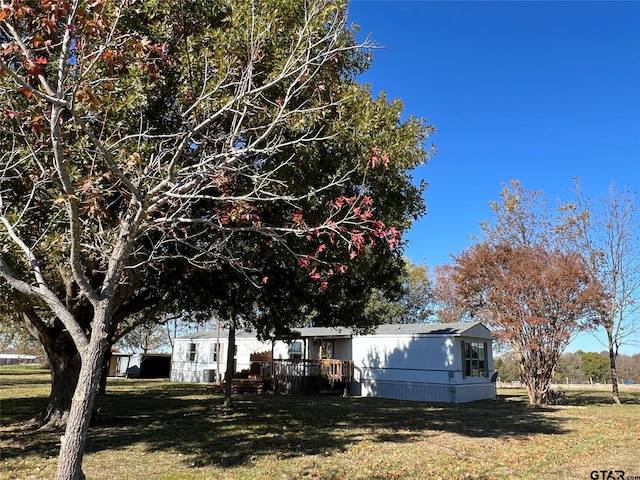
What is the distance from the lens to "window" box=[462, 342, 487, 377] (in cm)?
2262

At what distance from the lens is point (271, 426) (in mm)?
12250

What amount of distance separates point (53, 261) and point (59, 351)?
5.81 metres

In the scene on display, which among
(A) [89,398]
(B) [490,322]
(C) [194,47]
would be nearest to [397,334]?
(B) [490,322]

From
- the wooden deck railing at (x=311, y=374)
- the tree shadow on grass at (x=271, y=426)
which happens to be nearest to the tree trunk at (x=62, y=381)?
the tree shadow on grass at (x=271, y=426)

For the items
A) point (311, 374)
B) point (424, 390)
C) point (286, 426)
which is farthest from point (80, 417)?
point (311, 374)

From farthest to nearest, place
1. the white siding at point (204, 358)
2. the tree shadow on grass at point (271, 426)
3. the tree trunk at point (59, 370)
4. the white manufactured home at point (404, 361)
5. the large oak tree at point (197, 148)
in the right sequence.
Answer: the white siding at point (204, 358)
the white manufactured home at point (404, 361)
the tree trunk at point (59, 370)
the tree shadow on grass at point (271, 426)
the large oak tree at point (197, 148)

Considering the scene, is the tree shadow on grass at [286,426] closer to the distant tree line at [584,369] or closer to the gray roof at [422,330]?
the gray roof at [422,330]

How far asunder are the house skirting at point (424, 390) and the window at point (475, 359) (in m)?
0.58

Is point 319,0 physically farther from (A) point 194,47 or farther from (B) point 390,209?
(B) point 390,209

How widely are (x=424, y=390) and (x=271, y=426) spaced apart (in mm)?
12023

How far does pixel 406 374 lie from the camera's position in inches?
908

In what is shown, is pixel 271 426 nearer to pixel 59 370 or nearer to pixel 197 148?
pixel 59 370

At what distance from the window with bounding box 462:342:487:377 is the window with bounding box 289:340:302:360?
9.74 m

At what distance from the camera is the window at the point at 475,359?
74.2 feet
